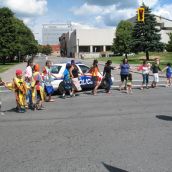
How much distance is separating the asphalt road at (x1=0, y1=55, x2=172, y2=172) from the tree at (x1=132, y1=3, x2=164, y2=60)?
1937 inches

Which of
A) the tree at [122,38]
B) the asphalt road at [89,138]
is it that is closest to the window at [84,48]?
the tree at [122,38]

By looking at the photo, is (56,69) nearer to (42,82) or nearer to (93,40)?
(42,82)

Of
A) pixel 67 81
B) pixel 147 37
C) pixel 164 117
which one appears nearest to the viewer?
pixel 164 117

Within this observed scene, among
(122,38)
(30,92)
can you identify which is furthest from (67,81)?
(122,38)

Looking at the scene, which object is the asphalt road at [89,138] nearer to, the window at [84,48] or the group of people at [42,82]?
the group of people at [42,82]

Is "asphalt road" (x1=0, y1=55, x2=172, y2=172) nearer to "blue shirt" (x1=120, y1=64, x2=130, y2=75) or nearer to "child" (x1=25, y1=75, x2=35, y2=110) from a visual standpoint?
"child" (x1=25, y1=75, x2=35, y2=110)

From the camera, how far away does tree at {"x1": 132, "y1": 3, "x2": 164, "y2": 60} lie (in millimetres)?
63125

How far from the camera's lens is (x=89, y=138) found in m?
8.81

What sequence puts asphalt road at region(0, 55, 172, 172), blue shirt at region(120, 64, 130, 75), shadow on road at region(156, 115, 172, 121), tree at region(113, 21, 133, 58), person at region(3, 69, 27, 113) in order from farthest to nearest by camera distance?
tree at region(113, 21, 133, 58) < blue shirt at region(120, 64, 130, 75) < person at region(3, 69, 27, 113) < shadow on road at region(156, 115, 172, 121) < asphalt road at region(0, 55, 172, 172)

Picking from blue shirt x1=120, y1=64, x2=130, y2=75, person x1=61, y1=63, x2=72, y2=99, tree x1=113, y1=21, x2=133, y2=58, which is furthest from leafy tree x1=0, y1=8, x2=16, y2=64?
person x1=61, y1=63, x2=72, y2=99

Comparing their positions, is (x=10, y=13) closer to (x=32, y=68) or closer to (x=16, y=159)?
(x=32, y=68)

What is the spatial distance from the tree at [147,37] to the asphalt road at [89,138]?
49.2 m

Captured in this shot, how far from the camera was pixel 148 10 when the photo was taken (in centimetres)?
6588

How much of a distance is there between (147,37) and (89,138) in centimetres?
5608
